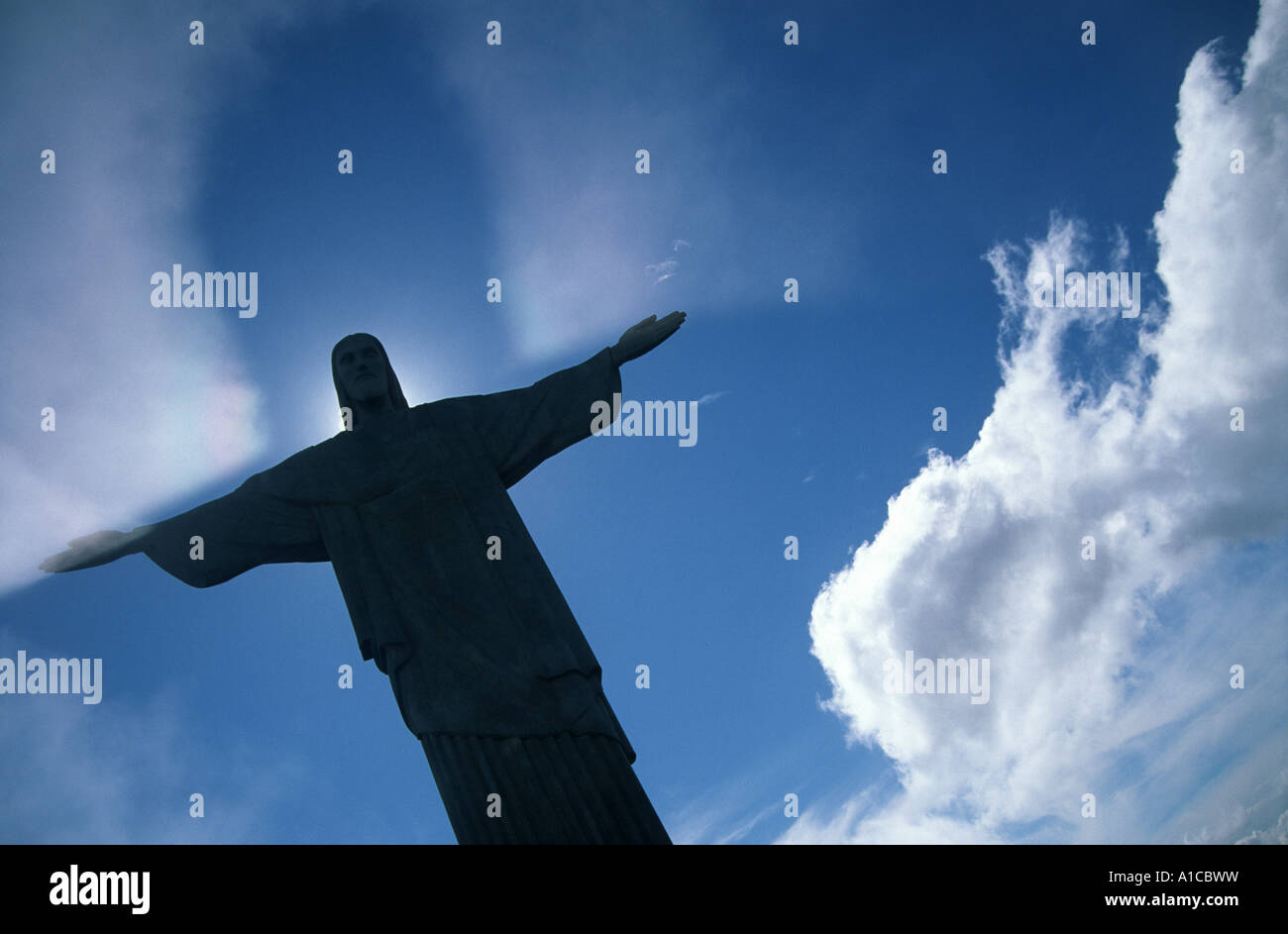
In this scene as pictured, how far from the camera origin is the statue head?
11.0 meters

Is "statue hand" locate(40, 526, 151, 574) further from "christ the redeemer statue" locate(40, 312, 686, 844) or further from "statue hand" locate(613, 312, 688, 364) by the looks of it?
"statue hand" locate(613, 312, 688, 364)

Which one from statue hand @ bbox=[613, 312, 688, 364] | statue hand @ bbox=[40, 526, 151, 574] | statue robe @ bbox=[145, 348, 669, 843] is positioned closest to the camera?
statue robe @ bbox=[145, 348, 669, 843]

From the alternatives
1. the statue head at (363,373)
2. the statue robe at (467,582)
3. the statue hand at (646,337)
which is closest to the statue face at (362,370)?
the statue head at (363,373)

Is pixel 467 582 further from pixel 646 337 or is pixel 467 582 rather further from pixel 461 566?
pixel 646 337

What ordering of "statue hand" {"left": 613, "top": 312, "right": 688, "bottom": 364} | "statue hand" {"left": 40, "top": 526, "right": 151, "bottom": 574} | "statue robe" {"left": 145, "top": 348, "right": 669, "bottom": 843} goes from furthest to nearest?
"statue hand" {"left": 613, "top": 312, "right": 688, "bottom": 364} → "statue hand" {"left": 40, "top": 526, "right": 151, "bottom": 574} → "statue robe" {"left": 145, "top": 348, "right": 669, "bottom": 843}

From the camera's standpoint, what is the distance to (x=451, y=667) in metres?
9.03

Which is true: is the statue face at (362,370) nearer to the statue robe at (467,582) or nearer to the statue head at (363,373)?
the statue head at (363,373)

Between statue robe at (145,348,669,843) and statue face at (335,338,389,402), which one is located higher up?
statue face at (335,338,389,402)

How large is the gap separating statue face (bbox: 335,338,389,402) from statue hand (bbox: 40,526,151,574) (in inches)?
96.9

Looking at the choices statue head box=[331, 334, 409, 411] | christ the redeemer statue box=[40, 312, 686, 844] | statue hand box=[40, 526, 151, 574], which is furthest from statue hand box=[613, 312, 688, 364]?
statue hand box=[40, 526, 151, 574]

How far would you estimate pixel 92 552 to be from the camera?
955 cm
